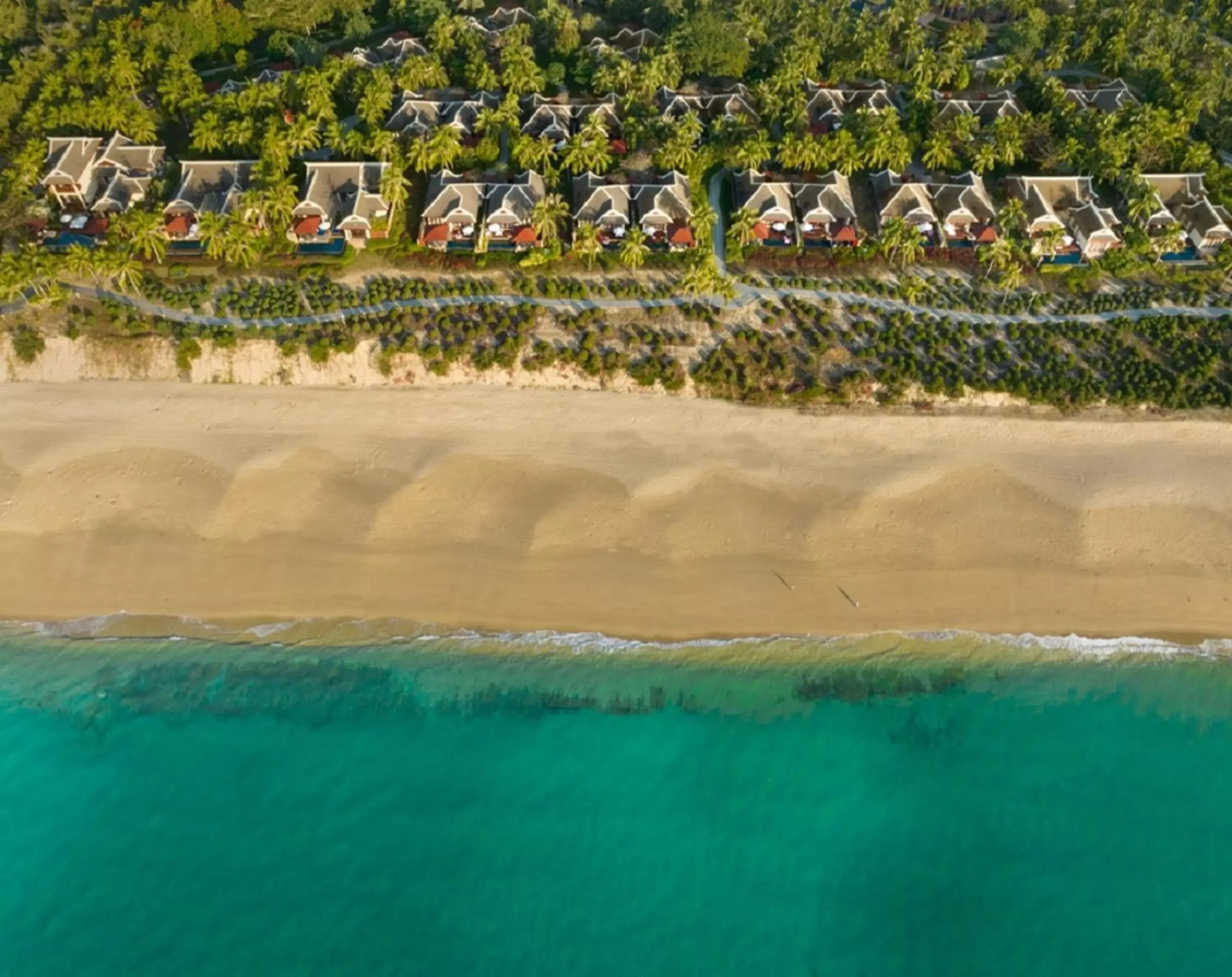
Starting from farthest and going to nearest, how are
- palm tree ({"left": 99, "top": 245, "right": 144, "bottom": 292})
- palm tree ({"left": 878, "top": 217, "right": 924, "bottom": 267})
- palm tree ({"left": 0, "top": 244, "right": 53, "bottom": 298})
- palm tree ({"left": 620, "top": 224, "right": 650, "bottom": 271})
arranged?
palm tree ({"left": 878, "top": 217, "right": 924, "bottom": 267})
palm tree ({"left": 620, "top": 224, "right": 650, "bottom": 271})
palm tree ({"left": 99, "top": 245, "right": 144, "bottom": 292})
palm tree ({"left": 0, "top": 244, "right": 53, "bottom": 298})

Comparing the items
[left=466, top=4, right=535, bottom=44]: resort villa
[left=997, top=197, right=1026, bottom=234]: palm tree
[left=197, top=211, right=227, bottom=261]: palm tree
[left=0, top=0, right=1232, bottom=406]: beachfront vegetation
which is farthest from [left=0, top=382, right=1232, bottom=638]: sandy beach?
[left=466, top=4, right=535, bottom=44]: resort villa

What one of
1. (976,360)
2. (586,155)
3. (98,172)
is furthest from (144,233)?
(976,360)

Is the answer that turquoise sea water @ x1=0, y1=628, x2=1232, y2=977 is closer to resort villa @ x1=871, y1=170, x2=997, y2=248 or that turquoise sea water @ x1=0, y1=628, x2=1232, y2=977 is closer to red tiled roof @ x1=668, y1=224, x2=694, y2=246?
red tiled roof @ x1=668, y1=224, x2=694, y2=246

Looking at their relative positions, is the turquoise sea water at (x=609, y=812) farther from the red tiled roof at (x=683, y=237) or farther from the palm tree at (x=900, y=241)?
the red tiled roof at (x=683, y=237)

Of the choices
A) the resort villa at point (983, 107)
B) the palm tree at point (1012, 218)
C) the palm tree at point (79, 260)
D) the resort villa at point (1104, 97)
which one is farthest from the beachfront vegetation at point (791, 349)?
the resort villa at point (1104, 97)

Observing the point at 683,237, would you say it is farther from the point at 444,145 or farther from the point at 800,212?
the point at 444,145

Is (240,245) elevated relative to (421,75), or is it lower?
lower
